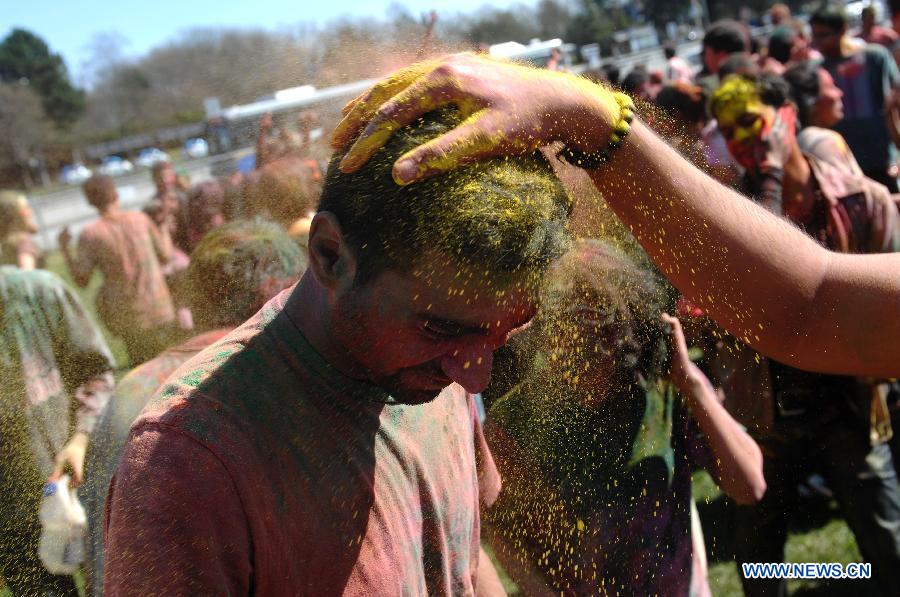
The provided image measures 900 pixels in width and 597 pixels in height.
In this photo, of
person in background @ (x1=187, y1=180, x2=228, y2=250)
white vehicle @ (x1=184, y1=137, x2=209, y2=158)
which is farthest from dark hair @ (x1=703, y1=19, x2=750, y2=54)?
white vehicle @ (x1=184, y1=137, x2=209, y2=158)

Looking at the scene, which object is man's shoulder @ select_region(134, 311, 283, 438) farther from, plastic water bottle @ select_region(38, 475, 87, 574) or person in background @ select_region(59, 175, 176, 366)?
person in background @ select_region(59, 175, 176, 366)

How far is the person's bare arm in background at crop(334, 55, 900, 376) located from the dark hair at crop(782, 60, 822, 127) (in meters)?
3.89

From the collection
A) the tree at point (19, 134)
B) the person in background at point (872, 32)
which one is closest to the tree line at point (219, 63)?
the tree at point (19, 134)

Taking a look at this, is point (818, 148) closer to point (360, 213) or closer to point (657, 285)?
point (657, 285)

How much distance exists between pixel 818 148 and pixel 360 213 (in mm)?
3094

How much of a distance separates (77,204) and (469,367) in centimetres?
2497

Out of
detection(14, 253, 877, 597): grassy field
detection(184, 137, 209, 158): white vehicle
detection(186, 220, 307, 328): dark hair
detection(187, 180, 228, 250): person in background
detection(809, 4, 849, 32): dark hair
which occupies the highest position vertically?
detection(809, 4, 849, 32): dark hair

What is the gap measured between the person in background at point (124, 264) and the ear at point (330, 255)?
3967 millimetres

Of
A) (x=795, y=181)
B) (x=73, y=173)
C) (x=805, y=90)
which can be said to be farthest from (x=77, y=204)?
(x=795, y=181)

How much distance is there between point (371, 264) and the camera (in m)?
1.39

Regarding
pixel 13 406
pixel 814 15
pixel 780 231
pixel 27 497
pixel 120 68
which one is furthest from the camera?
pixel 120 68

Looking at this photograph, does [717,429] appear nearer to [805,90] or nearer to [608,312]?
[608,312]

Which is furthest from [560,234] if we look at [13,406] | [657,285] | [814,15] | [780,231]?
[814,15]

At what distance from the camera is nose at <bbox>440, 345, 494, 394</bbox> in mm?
1404
